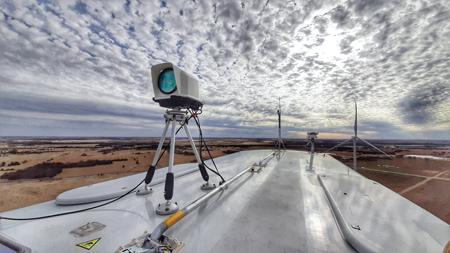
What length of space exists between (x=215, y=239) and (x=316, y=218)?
1.43 metres

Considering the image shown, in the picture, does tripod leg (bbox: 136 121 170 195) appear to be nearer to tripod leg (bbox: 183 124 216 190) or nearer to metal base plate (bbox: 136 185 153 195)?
metal base plate (bbox: 136 185 153 195)

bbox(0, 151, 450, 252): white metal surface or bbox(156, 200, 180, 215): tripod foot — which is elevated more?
bbox(156, 200, 180, 215): tripod foot

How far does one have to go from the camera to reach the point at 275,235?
5.67 feet

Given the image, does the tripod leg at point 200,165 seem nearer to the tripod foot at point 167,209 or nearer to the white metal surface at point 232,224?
the white metal surface at point 232,224

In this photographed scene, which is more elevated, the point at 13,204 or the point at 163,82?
the point at 163,82

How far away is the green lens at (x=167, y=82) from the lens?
7.91ft

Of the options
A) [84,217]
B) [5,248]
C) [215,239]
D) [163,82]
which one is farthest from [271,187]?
[5,248]

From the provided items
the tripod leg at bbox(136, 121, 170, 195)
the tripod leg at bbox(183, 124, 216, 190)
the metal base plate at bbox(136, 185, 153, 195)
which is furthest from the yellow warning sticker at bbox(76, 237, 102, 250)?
the tripod leg at bbox(183, 124, 216, 190)

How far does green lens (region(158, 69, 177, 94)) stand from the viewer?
241cm

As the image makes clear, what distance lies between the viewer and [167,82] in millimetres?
2463

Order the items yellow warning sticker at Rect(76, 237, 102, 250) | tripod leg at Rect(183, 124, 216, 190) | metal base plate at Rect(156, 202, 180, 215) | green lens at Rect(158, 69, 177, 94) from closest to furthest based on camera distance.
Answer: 1. yellow warning sticker at Rect(76, 237, 102, 250)
2. metal base plate at Rect(156, 202, 180, 215)
3. green lens at Rect(158, 69, 177, 94)
4. tripod leg at Rect(183, 124, 216, 190)

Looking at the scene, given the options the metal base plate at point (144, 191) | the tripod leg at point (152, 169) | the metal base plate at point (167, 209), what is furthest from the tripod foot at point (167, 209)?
the metal base plate at point (144, 191)

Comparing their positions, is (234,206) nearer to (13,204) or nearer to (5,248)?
(5,248)

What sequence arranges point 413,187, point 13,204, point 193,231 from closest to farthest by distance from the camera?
point 193,231 → point 13,204 → point 413,187
